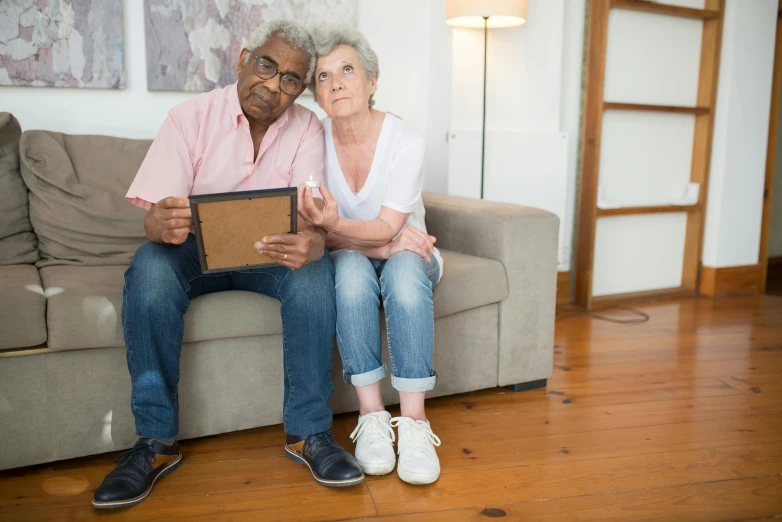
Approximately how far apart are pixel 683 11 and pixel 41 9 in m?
2.78

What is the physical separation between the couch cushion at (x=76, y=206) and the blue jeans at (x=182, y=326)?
48 cm

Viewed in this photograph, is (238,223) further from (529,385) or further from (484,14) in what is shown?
(484,14)

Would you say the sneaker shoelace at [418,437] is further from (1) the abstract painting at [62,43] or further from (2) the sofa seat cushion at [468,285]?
(1) the abstract painting at [62,43]

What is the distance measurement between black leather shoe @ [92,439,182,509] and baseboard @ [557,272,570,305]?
2.20m

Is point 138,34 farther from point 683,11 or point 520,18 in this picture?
point 683,11

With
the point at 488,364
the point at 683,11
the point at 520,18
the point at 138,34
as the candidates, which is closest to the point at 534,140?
the point at 520,18

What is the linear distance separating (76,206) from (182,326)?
2.34ft

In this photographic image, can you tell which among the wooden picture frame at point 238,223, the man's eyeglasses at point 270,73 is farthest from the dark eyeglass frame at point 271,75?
the wooden picture frame at point 238,223

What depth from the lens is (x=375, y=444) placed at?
166 cm

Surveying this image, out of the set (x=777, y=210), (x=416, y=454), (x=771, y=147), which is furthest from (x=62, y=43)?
(x=777, y=210)

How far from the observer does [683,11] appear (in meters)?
3.36

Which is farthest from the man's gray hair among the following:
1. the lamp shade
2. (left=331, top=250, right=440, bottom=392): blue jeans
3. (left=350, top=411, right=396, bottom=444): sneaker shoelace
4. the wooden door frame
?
the wooden door frame

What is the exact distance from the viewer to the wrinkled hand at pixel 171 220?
5.01 feet

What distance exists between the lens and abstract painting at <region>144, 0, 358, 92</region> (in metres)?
2.50
